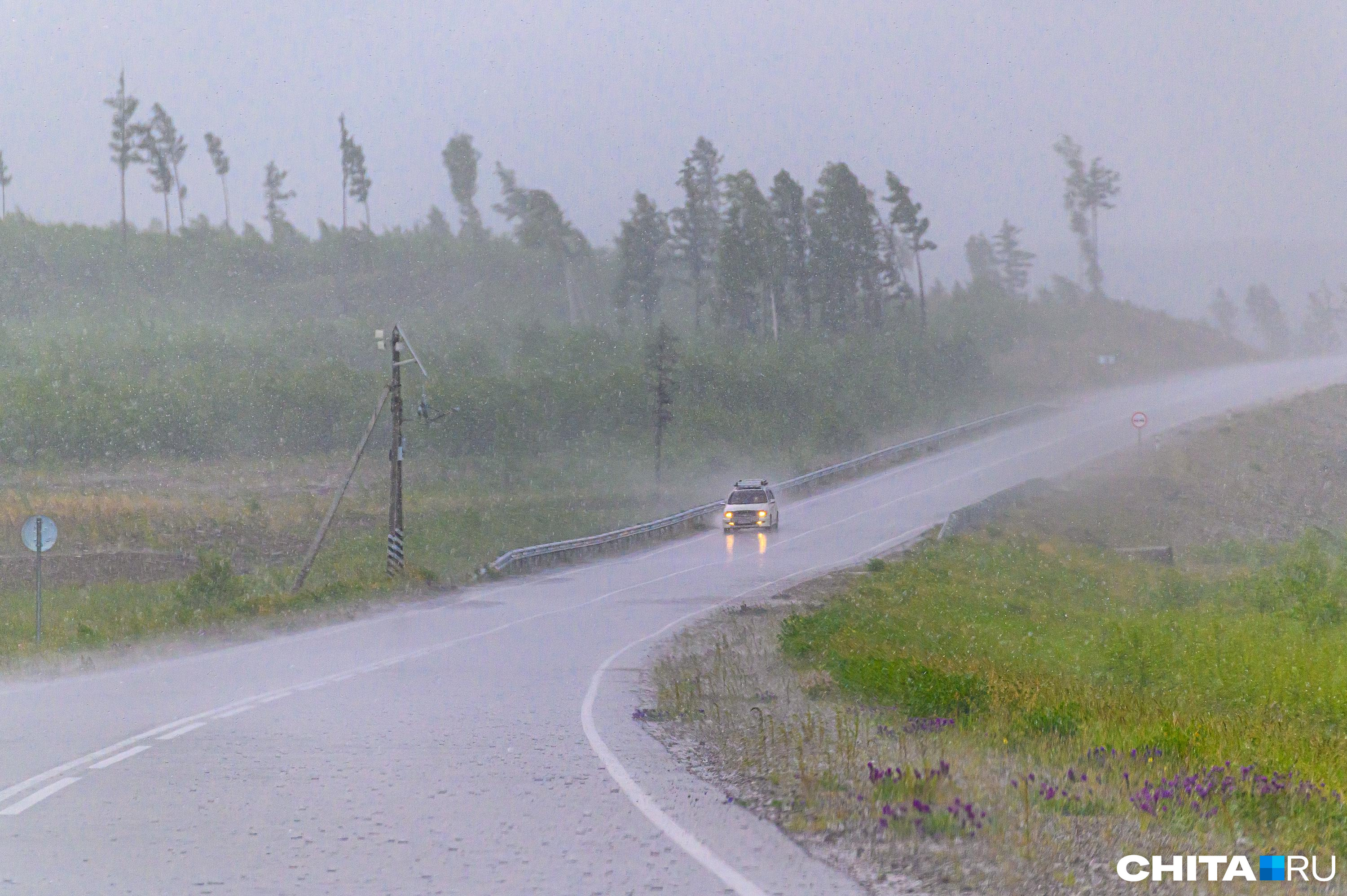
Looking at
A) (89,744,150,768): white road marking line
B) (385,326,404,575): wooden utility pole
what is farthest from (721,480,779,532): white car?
(89,744,150,768): white road marking line

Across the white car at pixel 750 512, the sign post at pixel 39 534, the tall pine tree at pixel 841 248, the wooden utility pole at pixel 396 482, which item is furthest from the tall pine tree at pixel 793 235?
the sign post at pixel 39 534

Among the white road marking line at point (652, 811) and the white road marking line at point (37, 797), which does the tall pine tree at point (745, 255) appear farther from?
the white road marking line at point (37, 797)

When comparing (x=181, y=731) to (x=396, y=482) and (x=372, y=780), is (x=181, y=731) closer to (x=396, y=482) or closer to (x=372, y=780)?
(x=372, y=780)

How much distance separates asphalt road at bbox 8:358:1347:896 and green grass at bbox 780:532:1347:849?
2.53m

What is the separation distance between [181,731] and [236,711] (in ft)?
5.12

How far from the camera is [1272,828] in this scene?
716cm

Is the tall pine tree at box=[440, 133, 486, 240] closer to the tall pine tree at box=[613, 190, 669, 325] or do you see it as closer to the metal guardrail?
the tall pine tree at box=[613, 190, 669, 325]

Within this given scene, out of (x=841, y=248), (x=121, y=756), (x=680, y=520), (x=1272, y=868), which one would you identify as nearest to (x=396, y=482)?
(x=680, y=520)

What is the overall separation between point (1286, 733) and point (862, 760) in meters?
3.91

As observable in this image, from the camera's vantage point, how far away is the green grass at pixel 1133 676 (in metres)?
7.85

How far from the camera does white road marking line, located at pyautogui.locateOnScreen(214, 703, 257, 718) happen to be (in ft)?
44.1

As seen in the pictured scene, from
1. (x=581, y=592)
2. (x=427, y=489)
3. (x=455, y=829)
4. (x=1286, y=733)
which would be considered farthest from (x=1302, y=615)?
(x=427, y=489)

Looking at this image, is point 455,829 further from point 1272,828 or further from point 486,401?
point 486,401

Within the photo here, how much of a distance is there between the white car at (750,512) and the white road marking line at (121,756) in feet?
124
